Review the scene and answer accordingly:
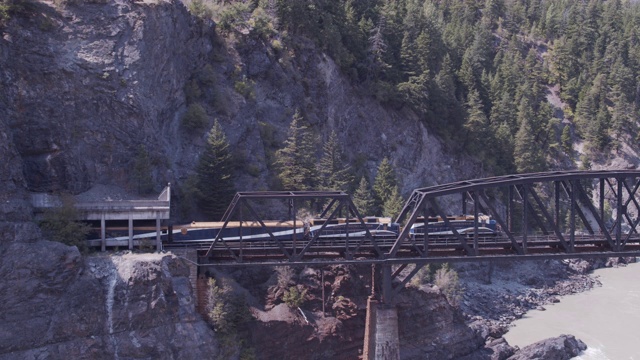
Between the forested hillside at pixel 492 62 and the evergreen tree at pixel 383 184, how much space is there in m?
13.0

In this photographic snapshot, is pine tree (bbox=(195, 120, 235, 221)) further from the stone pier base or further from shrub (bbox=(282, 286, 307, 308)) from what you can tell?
the stone pier base

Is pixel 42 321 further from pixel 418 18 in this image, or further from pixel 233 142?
pixel 418 18

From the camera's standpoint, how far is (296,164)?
53.2 metres

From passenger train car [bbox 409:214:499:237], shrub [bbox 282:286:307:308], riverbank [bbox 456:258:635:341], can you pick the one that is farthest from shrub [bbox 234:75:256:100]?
riverbank [bbox 456:258:635:341]

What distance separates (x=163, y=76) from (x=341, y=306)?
21.2 meters

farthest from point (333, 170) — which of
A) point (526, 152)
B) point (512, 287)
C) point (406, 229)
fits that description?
point (526, 152)

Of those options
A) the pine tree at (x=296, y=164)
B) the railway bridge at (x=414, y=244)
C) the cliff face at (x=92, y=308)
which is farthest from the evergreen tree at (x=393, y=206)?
the cliff face at (x=92, y=308)

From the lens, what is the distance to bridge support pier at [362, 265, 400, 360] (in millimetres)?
36062

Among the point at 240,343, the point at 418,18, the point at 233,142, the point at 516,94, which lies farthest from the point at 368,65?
the point at 240,343

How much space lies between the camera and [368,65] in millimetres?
73750

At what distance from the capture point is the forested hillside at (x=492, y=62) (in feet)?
230

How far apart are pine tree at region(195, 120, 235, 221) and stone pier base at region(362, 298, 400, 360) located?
47.7 feet

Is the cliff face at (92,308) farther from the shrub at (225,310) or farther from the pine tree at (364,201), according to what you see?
the pine tree at (364,201)

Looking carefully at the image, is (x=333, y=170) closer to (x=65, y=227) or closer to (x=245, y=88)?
(x=245, y=88)
